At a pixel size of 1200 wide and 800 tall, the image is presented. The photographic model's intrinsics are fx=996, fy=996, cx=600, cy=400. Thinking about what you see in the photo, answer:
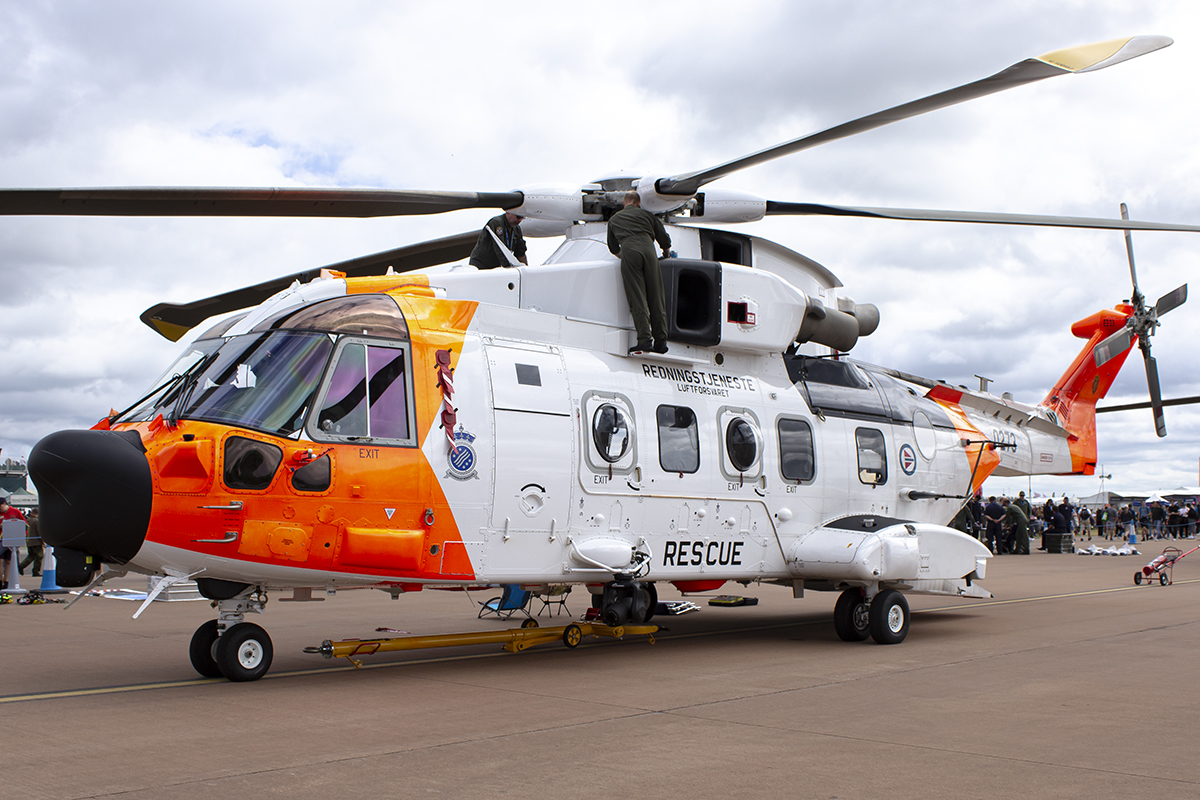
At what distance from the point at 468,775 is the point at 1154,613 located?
12.0 m

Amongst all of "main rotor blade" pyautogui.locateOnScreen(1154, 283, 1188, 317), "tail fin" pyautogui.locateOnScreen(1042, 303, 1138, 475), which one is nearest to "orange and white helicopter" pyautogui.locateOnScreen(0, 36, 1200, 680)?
"tail fin" pyautogui.locateOnScreen(1042, 303, 1138, 475)

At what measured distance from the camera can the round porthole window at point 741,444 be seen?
1055cm

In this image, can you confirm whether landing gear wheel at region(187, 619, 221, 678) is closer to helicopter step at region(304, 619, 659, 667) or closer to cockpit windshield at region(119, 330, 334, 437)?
helicopter step at region(304, 619, 659, 667)

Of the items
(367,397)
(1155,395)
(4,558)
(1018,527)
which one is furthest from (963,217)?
(1018,527)

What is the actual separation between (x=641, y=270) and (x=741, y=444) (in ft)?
7.27

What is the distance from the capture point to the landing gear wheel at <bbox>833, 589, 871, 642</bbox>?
36.7 feet

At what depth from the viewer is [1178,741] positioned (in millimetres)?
6027

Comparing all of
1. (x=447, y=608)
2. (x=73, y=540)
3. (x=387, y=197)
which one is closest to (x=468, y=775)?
(x=73, y=540)

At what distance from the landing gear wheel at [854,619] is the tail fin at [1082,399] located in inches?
→ 262

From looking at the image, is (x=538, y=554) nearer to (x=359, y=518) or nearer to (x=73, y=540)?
(x=359, y=518)

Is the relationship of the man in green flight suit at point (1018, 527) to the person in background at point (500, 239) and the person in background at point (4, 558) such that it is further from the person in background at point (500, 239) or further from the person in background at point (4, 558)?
the person in background at point (4, 558)

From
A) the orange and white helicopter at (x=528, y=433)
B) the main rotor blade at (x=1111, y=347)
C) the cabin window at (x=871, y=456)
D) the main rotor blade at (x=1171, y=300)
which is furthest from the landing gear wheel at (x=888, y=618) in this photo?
the main rotor blade at (x=1171, y=300)

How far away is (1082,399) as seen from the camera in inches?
651

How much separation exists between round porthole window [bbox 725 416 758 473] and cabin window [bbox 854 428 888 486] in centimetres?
Answer: 189
